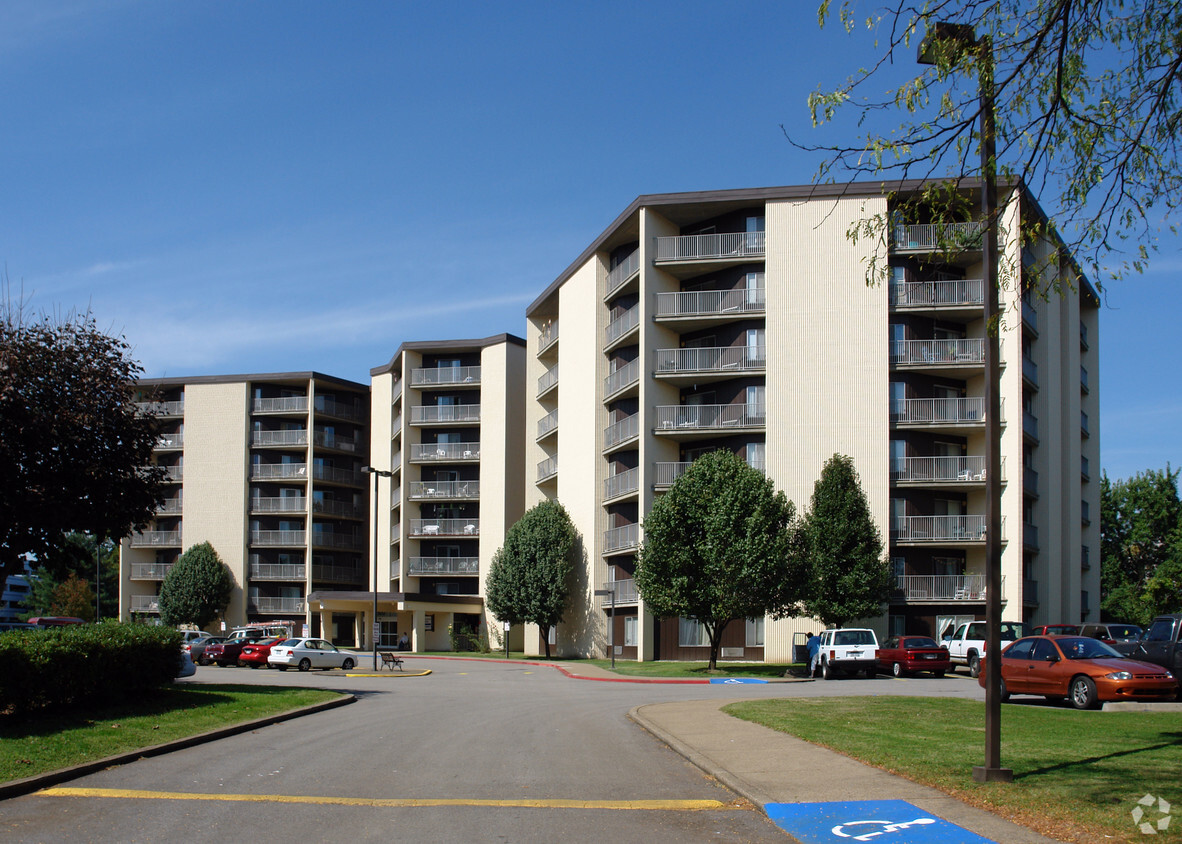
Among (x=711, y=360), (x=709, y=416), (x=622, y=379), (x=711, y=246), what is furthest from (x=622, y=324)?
(x=709, y=416)

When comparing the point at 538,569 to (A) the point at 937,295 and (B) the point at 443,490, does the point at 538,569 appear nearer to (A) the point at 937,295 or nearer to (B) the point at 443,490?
(B) the point at 443,490

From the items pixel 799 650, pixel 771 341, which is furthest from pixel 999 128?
pixel 771 341

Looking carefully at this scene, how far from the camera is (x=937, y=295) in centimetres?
4694

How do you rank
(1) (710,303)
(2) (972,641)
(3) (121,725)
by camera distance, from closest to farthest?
(3) (121,725) < (2) (972,641) < (1) (710,303)

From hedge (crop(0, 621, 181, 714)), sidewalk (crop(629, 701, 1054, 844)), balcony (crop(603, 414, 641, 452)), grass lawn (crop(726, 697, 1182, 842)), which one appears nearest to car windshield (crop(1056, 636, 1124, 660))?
grass lawn (crop(726, 697, 1182, 842))

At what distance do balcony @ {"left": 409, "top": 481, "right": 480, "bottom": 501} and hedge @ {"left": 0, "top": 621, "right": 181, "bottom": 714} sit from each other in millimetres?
49693

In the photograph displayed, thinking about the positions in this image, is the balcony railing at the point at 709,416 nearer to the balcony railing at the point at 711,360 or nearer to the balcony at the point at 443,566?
the balcony railing at the point at 711,360

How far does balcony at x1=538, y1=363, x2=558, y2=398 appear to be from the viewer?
62.0 m

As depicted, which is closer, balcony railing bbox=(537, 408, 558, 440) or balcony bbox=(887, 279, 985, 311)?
balcony bbox=(887, 279, 985, 311)

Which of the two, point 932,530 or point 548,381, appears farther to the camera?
point 548,381

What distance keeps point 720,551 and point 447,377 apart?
3706 cm

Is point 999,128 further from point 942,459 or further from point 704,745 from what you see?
point 942,459

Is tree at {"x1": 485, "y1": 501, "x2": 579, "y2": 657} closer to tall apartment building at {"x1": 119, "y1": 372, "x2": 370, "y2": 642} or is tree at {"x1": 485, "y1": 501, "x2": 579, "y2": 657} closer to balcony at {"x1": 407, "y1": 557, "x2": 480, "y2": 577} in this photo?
balcony at {"x1": 407, "y1": 557, "x2": 480, "y2": 577}

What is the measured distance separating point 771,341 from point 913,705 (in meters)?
28.6
